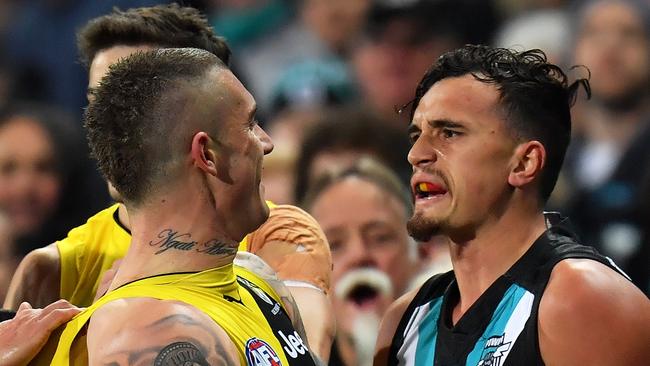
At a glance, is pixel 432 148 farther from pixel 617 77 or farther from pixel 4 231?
pixel 617 77

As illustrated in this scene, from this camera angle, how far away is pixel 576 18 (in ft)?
28.6

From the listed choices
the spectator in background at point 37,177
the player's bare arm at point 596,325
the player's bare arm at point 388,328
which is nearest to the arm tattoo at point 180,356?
the player's bare arm at point 596,325

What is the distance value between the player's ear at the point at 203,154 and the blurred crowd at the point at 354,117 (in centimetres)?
221

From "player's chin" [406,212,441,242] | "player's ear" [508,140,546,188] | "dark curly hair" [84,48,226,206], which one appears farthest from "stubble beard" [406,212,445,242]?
"dark curly hair" [84,48,226,206]

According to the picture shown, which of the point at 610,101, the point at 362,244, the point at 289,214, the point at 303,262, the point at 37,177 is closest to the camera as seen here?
the point at 303,262

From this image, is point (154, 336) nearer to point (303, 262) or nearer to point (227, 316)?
point (227, 316)

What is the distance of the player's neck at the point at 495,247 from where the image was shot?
4270 mm

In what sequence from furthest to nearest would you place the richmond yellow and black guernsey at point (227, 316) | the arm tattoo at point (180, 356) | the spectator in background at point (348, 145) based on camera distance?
1. the spectator in background at point (348, 145)
2. the richmond yellow and black guernsey at point (227, 316)
3. the arm tattoo at point (180, 356)

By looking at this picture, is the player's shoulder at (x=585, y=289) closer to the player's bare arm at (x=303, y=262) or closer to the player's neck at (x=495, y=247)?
the player's neck at (x=495, y=247)

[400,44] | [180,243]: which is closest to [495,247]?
[180,243]

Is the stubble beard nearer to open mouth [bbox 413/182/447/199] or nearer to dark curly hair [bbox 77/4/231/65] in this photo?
open mouth [bbox 413/182/447/199]

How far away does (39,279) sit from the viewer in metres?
4.67

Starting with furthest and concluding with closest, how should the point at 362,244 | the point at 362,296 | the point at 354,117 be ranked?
1. the point at 354,117
2. the point at 362,244
3. the point at 362,296

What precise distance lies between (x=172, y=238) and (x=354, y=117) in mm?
4217
